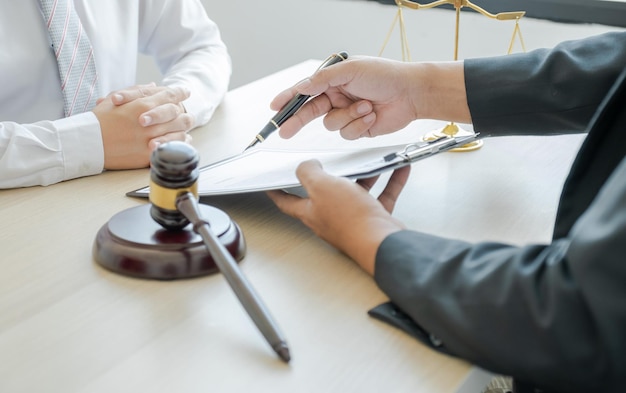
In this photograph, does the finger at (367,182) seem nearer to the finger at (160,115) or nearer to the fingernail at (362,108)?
the fingernail at (362,108)

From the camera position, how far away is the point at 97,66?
5.08ft

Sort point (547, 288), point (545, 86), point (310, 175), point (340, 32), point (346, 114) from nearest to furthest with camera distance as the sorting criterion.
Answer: point (547, 288) < point (310, 175) < point (545, 86) < point (346, 114) < point (340, 32)

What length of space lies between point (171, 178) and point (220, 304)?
149 mm

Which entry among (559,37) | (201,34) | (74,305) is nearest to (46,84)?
(201,34)

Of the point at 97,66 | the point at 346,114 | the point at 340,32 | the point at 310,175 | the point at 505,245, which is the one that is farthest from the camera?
the point at 340,32

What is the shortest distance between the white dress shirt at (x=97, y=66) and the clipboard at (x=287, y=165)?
157 millimetres

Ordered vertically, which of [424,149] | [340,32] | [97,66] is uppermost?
[424,149]

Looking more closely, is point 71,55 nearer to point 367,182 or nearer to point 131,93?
point 131,93

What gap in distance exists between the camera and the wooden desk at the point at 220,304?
0.70 m

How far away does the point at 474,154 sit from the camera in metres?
1.27

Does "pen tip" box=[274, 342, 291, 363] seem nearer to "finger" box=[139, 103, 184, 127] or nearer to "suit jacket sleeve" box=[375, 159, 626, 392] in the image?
"suit jacket sleeve" box=[375, 159, 626, 392]

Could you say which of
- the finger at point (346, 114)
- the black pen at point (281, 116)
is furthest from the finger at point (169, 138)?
the finger at point (346, 114)

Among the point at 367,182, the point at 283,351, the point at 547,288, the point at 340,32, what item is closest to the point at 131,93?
the point at 367,182

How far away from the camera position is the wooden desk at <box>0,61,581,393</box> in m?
0.70
